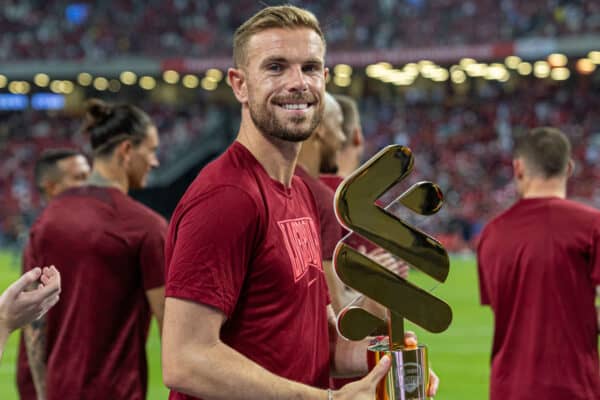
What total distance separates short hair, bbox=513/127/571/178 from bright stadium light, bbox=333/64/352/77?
28.8 metres

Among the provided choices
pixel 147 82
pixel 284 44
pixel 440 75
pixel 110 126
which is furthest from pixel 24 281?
pixel 147 82

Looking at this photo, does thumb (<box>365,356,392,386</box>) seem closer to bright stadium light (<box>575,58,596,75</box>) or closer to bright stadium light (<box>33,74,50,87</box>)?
bright stadium light (<box>575,58,596,75</box>)

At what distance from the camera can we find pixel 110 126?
13.7 ft

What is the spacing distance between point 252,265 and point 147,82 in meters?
37.1

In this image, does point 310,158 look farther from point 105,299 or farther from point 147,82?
point 147,82

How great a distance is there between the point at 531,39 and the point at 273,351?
29275mm

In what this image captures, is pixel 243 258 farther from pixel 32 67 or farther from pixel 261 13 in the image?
pixel 32 67

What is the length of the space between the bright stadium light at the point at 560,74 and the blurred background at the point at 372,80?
0.07 metres

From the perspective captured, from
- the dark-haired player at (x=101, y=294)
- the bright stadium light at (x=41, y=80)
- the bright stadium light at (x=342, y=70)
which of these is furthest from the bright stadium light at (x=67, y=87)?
the dark-haired player at (x=101, y=294)

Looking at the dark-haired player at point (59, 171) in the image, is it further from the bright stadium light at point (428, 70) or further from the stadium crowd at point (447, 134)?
the bright stadium light at point (428, 70)

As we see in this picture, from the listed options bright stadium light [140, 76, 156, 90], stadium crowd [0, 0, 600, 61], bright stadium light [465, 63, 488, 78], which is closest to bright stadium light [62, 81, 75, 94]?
stadium crowd [0, 0, 600, 61]

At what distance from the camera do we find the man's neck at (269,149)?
241 cm

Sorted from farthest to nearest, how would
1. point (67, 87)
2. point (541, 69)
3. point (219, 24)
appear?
1. point (67, 87)
2. point (219, 24)
3. point (541, 69)

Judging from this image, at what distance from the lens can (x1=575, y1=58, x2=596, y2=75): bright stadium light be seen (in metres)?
31.5
